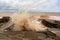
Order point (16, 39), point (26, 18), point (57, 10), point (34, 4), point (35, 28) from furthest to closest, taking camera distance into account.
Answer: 1. point (57, 10)
2. point (34, 4)
3. point (26, 18)
4. point (35, 28)
5. point (16, 39)

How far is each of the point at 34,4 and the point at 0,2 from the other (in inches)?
58.1

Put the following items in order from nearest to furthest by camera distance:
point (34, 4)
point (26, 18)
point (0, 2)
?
point (26, 18) → point (34, 4) → point (0, 2)

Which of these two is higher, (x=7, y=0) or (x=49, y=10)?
(x=7, y=0)

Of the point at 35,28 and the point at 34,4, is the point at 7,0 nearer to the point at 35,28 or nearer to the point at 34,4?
the point at 34,4

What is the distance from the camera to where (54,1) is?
3.28 metres

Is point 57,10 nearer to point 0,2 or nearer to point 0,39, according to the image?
point 0,2

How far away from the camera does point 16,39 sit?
111 cm

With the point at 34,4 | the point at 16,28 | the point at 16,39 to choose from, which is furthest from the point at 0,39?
the point at 34,4

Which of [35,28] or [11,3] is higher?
[11,3]

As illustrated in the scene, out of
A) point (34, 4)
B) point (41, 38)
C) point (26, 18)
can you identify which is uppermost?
point (34, 4)

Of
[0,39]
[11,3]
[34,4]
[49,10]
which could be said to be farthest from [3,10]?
[0,39]

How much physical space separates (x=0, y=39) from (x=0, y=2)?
2191 mm

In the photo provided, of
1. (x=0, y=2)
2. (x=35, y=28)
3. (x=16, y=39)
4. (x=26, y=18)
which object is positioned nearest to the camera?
(x=16, y=39)

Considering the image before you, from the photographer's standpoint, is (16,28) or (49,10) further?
(49,10)
